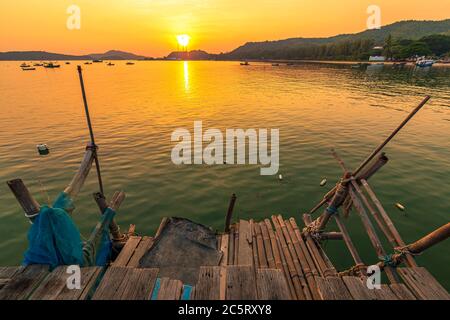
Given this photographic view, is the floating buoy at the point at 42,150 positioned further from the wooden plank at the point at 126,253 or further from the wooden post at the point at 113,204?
the wooden plank at the point at 126,253

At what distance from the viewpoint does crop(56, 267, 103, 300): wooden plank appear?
4148 millimetres

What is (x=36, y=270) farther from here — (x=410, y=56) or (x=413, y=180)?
(x=410, y=56)

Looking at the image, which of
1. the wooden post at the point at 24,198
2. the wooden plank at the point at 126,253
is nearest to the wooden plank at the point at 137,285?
the wooden post at the point at 24,198

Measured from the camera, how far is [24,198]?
5906 mm

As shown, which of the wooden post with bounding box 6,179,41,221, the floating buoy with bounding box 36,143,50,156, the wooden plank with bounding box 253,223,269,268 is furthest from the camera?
the floating buoy with bounding box 36,143,50,156

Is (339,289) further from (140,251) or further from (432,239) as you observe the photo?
(140,251)

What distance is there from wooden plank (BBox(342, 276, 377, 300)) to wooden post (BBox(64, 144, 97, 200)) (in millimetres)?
8124

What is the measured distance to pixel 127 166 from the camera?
19438 mm

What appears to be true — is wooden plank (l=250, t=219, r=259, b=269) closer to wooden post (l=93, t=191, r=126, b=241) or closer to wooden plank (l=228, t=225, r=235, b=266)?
wooden plank (l=228, t=225, r=235, b=266)

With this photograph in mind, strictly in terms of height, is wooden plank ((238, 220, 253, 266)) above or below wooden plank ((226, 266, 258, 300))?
below

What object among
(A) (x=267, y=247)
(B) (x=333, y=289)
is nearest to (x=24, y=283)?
(B) (x=333, y=289)

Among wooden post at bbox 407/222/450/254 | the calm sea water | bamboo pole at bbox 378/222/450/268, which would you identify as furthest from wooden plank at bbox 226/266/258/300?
the calm sea water

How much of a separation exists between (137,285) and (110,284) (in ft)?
1.78
